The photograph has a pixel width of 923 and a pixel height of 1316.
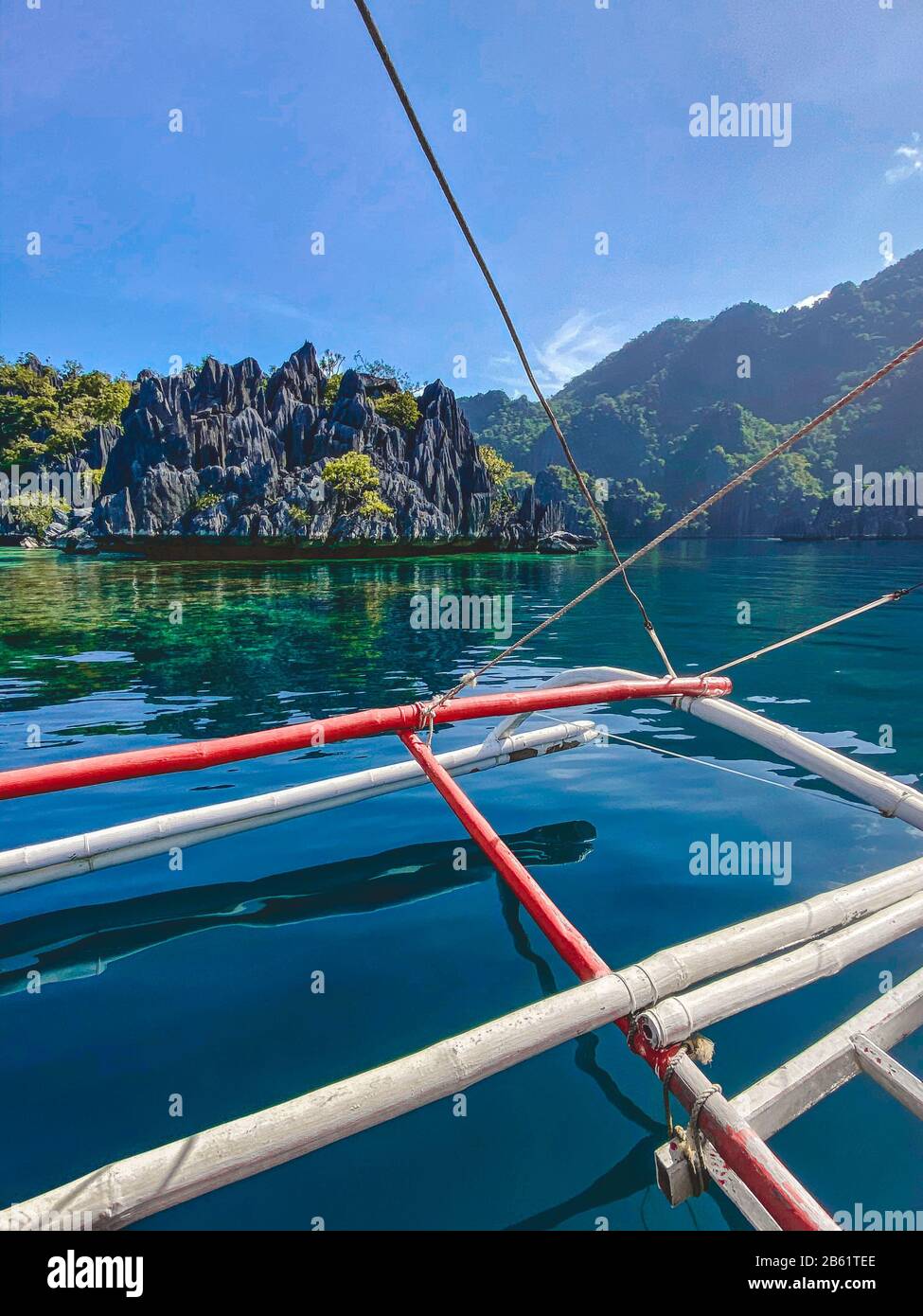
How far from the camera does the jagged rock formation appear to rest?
2726 inches

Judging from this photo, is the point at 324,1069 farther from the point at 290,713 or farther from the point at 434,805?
the point at 290,713

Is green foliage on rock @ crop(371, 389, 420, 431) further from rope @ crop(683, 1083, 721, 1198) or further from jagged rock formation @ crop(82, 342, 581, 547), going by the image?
rope @ crop(683, 1083, 721, 1198)

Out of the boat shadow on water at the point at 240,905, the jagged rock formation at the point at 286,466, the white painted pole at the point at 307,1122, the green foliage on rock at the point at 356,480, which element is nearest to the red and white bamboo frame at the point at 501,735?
the white painted pole at the point at 307,1122

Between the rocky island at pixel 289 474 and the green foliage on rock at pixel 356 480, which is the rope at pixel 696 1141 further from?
the green foliage on rock at pixel 356 480

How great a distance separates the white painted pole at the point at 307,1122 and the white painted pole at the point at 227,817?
154 inches

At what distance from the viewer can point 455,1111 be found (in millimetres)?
3389

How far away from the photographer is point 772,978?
3.06 meters

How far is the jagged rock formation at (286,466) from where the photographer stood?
227ft

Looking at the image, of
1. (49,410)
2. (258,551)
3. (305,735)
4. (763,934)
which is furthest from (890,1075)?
(49,410)

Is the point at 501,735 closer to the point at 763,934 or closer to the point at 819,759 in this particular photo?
the point at 819,759

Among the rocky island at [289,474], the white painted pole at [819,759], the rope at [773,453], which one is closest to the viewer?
the rope at [773,453]

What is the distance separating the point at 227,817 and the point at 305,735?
1875mm
